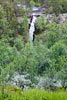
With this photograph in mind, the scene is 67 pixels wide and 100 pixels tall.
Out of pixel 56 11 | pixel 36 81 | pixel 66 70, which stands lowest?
pixel 36 81

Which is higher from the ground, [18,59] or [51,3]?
[51,3]

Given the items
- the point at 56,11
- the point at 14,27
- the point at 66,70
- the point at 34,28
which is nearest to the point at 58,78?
the point at 66,70

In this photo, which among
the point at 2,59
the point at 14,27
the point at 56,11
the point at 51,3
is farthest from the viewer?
the point at 51,3

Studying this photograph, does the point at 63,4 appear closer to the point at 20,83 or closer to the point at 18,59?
the point at 18,59

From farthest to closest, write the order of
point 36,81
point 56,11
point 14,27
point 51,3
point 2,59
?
1. point 51,3
2. point 56,11
3. point 14,27
4. point 2,59
5. point 36,81

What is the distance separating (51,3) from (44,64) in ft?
85.8

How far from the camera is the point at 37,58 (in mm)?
12109

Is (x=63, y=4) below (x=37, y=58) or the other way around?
the other way around

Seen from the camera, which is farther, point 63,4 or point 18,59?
point 63,4

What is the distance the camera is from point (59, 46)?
42.2 ft

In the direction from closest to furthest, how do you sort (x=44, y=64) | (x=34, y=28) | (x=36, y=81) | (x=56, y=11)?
(x=36, y=81)
(x=44, y=64)
(x=34, y=28)
(x=56, y=11)

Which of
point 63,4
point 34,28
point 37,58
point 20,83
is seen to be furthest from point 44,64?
point 63,4

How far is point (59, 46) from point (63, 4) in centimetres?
2373

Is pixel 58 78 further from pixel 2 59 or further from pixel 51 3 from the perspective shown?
pixel 51 3
